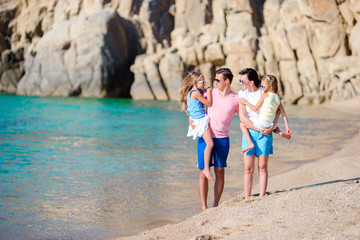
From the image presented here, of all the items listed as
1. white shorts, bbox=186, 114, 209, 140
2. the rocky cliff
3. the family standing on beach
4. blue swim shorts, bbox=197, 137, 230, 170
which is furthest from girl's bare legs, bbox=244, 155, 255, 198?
the rocky cliff

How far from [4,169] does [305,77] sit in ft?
96.0

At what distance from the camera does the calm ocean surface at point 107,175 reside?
5551 mm

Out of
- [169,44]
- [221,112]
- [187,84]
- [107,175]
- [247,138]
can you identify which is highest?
[187,84]

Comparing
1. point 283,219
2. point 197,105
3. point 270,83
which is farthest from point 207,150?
point 283,219

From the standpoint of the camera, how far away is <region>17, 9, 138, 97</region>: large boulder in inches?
1590

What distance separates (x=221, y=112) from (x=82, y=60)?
121 feet

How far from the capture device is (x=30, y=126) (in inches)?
722

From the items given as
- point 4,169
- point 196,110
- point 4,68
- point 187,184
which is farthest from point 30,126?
point 4,68

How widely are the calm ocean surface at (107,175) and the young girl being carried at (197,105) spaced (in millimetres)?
1067

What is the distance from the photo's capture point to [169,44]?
1918 inches

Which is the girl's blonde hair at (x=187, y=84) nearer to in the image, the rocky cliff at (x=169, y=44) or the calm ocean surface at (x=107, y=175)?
the calm ocean surface at (x=107, y=175)

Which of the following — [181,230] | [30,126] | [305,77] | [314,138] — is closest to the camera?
[181,230]

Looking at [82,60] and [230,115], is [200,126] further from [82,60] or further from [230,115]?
[82,60]

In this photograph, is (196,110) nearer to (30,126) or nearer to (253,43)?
(30,126)
